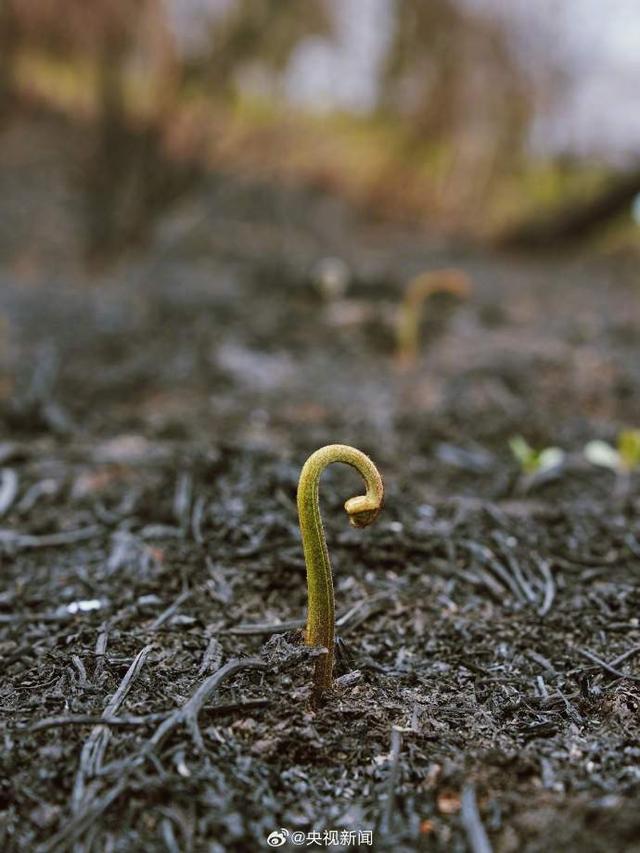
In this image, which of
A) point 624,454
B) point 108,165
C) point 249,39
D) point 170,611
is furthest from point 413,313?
point 249,39

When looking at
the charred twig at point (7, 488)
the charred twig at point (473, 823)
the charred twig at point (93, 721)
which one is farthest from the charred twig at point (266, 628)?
the charred twig at point (7, 488)

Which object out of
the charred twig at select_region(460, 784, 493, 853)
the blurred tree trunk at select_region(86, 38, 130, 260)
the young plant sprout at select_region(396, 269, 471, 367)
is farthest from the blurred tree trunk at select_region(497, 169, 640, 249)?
the charred twig at select_region(460, 784, 493, 853)

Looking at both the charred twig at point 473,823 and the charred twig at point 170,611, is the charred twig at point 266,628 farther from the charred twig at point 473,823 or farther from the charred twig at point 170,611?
the charred twig at point 473,823

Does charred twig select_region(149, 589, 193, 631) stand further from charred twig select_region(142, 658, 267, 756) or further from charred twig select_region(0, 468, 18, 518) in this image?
charred twig select_region(0, 468, 18, 518)

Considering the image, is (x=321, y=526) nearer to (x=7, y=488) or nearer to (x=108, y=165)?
(x=7, y=488)

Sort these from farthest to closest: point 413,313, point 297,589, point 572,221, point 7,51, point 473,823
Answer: point 7,51, point 572,221, point 413,313, point 297,589, point 473,823

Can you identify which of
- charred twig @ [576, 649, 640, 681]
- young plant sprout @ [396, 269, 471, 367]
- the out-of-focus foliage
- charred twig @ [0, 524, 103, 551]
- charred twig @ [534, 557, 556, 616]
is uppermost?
the out-of-focus foliage
